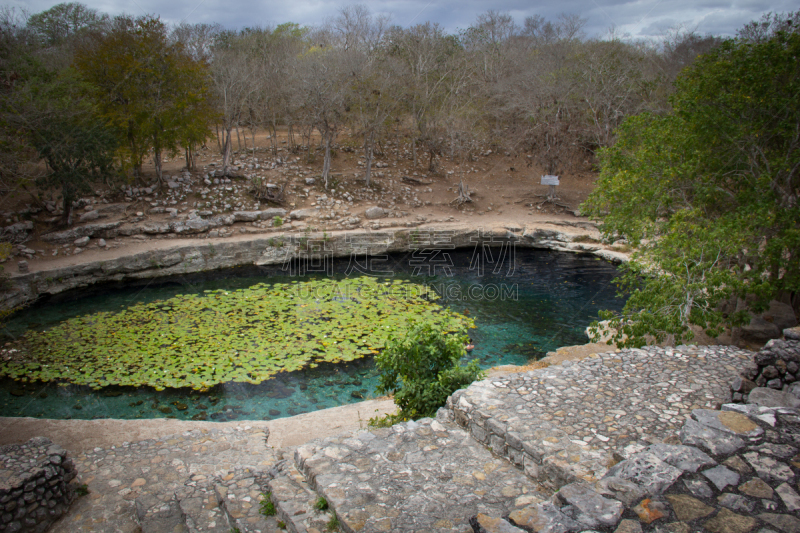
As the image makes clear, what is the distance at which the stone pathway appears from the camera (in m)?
3.56

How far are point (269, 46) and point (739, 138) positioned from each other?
108ft

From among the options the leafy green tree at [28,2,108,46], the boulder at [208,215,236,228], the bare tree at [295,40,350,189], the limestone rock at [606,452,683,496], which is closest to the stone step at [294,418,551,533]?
the limestone rock at [606,452,683,496]

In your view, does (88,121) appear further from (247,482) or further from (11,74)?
(247,482)

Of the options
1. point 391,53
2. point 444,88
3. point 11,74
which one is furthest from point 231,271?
point 391,53

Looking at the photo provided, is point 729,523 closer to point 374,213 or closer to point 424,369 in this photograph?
point 424,369

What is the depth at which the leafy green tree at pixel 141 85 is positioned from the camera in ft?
61.6

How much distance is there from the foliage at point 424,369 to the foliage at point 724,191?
4011mm

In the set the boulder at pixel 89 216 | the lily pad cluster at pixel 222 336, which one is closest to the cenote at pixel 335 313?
the lily pad cluster at pixel 222 336

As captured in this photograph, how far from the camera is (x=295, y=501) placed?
4.60 metres

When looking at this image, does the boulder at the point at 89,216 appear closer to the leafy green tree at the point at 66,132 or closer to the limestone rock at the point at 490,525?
the leafy green tree at the point at 66,132

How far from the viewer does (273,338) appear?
11523 millimetres

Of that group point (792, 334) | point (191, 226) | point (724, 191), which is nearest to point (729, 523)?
point (792, 334)

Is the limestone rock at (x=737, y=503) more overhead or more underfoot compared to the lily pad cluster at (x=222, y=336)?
more overhead

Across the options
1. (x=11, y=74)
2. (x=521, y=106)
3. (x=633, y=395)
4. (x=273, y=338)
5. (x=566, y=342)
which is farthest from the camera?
(x=521, y=106)
